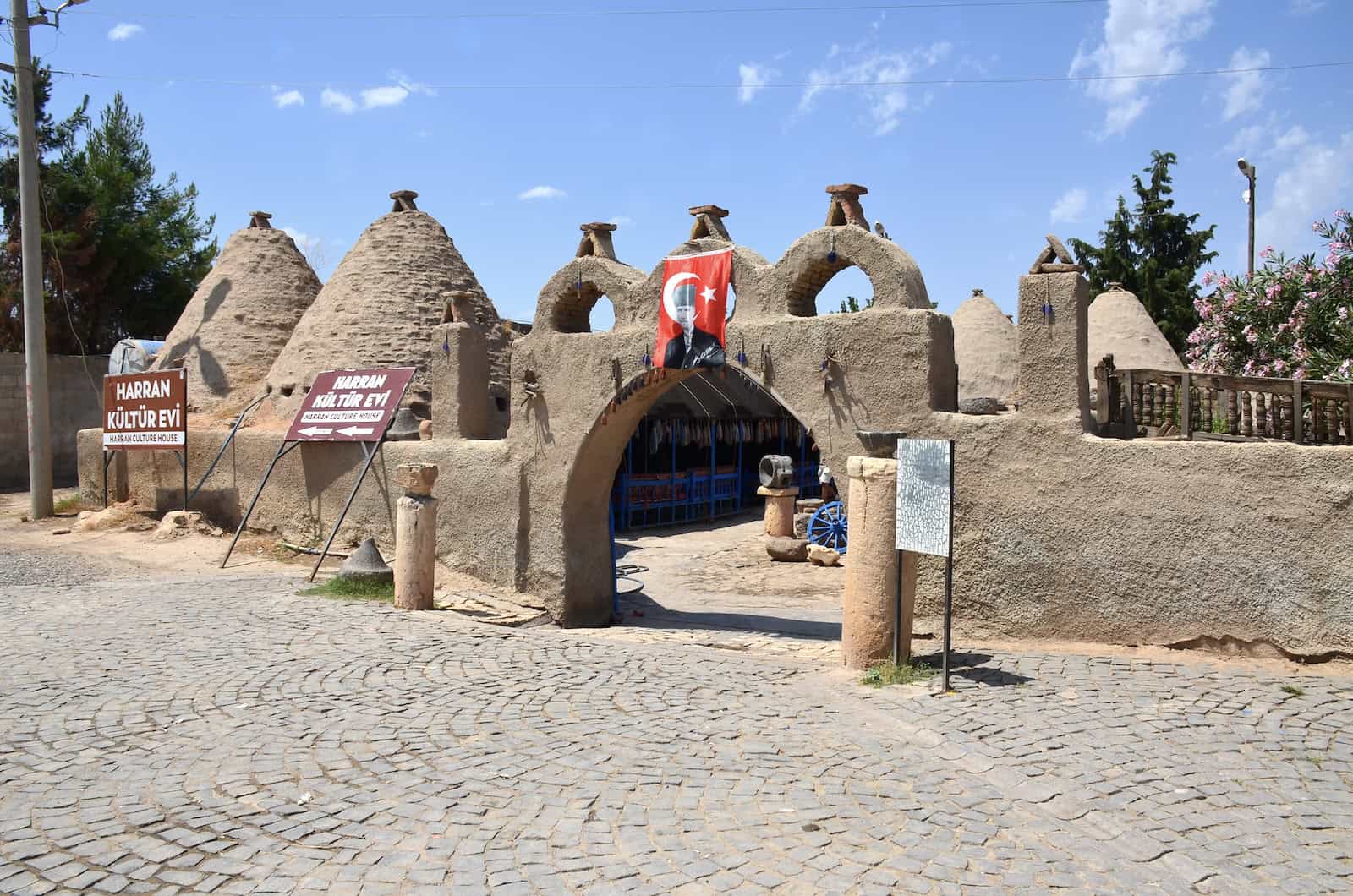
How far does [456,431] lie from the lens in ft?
38.4

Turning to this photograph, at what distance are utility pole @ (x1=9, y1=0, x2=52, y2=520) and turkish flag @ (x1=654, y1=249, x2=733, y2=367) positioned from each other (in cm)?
1283

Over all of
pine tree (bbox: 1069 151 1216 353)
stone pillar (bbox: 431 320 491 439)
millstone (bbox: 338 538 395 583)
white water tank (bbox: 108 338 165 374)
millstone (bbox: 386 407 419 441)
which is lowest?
millstone (bbox: 338 538 395 583)

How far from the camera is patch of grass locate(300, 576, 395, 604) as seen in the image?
34.3ft

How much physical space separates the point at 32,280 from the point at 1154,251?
26.4 m

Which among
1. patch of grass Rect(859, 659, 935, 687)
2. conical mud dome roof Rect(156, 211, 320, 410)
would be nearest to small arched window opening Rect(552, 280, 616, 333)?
patch of grass Rect(859, 659, 935, 687)

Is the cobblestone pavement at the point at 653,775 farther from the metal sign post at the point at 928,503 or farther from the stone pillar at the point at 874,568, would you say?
the metal sign post at the point at 928,503

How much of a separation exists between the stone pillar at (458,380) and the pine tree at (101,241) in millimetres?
15257

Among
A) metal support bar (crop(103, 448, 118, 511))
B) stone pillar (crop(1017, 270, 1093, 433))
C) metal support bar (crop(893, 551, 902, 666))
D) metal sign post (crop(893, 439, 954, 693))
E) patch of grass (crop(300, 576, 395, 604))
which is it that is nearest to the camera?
metal sign post (crop(893, 439, 954, 693))

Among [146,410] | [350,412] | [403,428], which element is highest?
[146,410]

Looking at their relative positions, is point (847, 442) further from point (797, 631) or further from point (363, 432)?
point (363, 432)

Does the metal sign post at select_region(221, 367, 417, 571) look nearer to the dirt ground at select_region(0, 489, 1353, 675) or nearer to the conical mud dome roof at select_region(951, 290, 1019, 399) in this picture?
the dirt ground at select_region(0, 489, 1353, 675)

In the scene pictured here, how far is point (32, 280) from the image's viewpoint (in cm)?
1672

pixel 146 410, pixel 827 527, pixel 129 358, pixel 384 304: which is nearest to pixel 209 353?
pixel 129 358

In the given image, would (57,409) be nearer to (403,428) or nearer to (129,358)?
(129,358)
